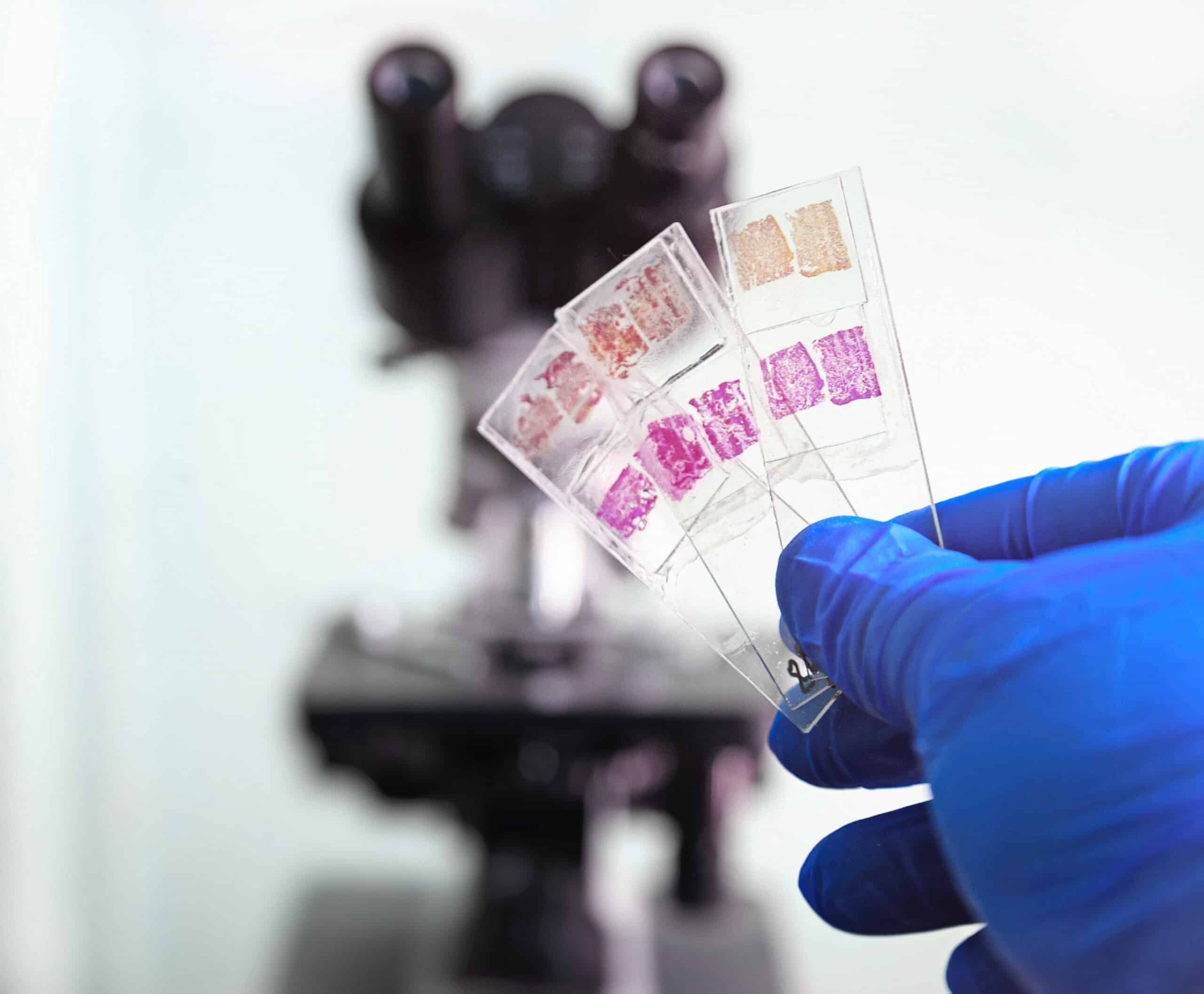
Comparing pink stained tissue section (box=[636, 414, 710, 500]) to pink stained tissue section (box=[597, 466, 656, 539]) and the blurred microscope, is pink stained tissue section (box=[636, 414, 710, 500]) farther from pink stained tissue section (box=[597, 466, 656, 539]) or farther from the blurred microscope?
the blurred microscope

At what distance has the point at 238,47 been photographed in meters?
1.79

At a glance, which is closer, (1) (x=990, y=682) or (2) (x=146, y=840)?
(1) (x=990, y=682)

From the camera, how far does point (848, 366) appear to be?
2.12 ft

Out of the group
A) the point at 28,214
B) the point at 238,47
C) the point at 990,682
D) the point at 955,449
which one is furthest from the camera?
the point at 238,47

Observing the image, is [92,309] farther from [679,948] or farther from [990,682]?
[990,682]

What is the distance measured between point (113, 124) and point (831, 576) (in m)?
1.63

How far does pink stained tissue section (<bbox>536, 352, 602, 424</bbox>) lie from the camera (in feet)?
2.21

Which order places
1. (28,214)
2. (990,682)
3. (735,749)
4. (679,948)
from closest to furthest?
(990,682) → (735,749) → (28,214) → (679,948)

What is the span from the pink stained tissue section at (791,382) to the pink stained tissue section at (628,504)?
0.10 metres

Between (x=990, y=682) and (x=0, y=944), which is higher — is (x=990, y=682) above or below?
above

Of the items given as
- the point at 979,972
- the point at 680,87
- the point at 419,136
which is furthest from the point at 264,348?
the point at 979,972

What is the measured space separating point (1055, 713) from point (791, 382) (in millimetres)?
250

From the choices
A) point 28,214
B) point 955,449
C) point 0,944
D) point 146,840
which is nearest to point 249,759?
point 146,840

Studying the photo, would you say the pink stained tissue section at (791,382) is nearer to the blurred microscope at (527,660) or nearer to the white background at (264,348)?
the blurred microscope at (527,660)
